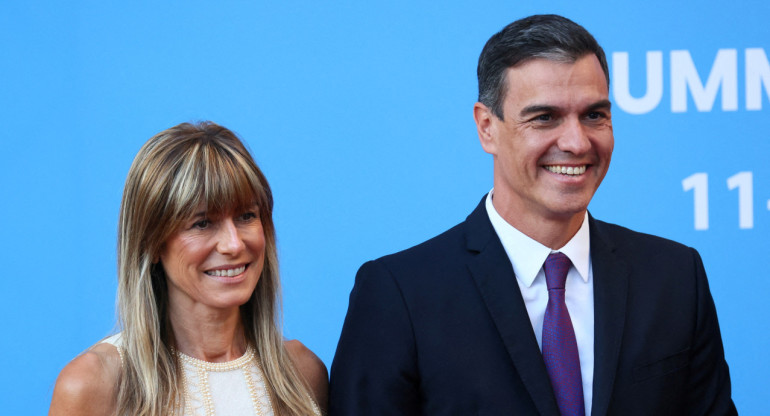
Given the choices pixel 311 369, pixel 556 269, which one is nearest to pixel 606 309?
pixel 556 269

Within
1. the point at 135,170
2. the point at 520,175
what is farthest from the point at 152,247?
the point at 520,175

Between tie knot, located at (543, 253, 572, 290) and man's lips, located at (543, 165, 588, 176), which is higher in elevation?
man's lips, located at (543, 165, 588, 176)

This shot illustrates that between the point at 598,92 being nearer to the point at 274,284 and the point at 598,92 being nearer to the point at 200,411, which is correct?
the point at 274,284

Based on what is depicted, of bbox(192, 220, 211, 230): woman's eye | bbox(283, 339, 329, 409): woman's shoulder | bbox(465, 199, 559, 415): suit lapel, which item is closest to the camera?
bbox(465, 199, 559, 415): suit lapel

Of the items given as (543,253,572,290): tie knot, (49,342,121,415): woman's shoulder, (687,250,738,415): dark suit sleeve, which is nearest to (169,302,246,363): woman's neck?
(49,342,121,415): woman's shoulder

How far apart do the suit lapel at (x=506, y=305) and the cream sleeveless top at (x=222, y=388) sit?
0.50 meters

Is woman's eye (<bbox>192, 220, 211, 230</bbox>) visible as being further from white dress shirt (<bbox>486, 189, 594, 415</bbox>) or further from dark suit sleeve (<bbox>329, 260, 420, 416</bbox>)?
white dress shirt (<bbox>486, 189, 594, 415</bbox>)

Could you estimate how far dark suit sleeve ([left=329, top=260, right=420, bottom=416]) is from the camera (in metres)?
1.72

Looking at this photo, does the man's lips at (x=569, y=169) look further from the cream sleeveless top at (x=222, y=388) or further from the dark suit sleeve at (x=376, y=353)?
the cream sleeveless top at (x=222, y=388)

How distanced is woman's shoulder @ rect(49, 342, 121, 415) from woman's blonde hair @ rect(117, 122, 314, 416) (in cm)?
2

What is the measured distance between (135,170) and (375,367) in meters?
0.58

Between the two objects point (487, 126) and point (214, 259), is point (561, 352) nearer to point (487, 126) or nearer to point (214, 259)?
point (487, 126)

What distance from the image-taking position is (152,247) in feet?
5.72

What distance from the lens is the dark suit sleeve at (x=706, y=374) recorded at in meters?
1.79
